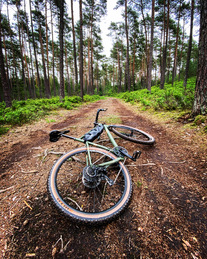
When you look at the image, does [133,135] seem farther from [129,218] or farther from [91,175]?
[129,218]

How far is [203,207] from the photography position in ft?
5.25

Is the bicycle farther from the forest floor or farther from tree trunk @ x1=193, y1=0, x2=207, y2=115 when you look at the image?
tree trunk @ x1=193, y1=0, x2=207, y2=115

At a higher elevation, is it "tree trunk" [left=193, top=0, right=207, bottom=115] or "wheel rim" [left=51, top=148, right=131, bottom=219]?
"tree trunk" [left=193, top=0, right=207, bottom=115]

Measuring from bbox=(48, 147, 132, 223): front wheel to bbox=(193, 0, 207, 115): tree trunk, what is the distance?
3.77 m

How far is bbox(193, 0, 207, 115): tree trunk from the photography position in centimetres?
350

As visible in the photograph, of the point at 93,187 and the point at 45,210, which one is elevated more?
the point at 93,187

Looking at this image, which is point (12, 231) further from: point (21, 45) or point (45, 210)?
point (21, 45)

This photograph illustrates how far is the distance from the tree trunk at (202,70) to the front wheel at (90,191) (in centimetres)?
377

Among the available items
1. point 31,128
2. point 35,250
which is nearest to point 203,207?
point 35,250

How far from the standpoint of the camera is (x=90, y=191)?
1.87 metres

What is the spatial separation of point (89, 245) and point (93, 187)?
64cm

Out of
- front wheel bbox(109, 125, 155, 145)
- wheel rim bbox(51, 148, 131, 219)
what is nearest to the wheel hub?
wheel rim bbox(51, 148, 131, 219)

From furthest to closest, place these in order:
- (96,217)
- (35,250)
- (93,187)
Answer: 1. (93,187)
2. (96,217)
3. (35,250)

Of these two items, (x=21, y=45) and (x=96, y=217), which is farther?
(x=21, y=45)
